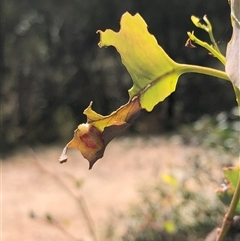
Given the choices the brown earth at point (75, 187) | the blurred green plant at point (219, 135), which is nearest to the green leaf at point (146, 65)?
the blurred green plant at point (219, 135)

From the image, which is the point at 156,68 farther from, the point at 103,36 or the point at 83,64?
the point at 83,64

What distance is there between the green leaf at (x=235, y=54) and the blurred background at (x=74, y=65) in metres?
4.48

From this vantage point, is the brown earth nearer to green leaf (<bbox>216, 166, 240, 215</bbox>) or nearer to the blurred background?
the blurred background

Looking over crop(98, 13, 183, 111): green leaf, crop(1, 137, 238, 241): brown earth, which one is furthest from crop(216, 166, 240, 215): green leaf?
crop(1, 137, 238, 241): brown earth

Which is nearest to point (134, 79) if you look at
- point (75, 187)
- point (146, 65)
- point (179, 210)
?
point (146, 65)

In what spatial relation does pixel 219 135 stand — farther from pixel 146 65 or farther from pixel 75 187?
pixel 146 65

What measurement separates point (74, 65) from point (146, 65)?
5.08 m

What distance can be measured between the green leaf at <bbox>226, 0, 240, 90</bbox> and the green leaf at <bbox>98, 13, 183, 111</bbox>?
0.34 ft

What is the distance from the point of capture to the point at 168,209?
192 cm

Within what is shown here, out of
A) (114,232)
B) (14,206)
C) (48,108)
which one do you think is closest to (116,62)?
(48,108)

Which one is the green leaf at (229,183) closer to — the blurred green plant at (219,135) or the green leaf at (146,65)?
the green leaf at (146,65)

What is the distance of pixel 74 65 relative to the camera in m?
5.54

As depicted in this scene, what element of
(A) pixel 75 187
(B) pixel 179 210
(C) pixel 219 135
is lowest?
(A) pixel 75 187

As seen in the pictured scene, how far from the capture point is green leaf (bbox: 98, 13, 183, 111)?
50 centimetres
